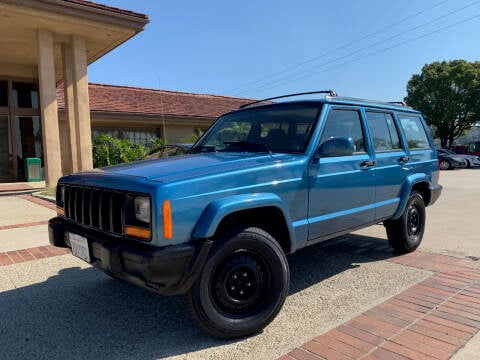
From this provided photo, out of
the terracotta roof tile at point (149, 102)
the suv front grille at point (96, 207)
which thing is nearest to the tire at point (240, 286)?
the suv front grille at point (96, 207)

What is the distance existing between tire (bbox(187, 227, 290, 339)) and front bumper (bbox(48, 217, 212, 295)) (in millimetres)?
120

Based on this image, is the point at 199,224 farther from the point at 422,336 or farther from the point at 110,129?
the point at 110,129

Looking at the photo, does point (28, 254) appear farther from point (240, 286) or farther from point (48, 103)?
point (48, 103)

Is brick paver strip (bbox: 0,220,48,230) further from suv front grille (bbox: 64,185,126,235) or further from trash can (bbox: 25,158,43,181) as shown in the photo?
trash can (bbox: 25,158,43,181)

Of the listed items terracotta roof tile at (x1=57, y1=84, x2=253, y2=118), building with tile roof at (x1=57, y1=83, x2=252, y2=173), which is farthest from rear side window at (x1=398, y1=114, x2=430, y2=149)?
building with tile roof at (x1=57, y1=83, x2=252, y2=173)

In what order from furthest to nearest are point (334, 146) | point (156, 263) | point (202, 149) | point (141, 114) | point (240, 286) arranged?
point (141, 114) < point (202, 149) < point (334, 146) < point (240, 286) < point (156, 263)

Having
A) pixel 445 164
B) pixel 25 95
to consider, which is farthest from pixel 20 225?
pixel 445 164

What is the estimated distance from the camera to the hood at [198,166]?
111 inches

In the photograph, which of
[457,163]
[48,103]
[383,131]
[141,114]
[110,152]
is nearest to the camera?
[383,131]

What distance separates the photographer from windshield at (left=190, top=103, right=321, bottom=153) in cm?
372

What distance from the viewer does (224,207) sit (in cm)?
276

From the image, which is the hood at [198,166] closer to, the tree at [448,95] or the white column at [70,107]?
the white column at [70,107]

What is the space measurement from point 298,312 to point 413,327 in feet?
2.96

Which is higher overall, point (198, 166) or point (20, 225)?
point (198, 166)
